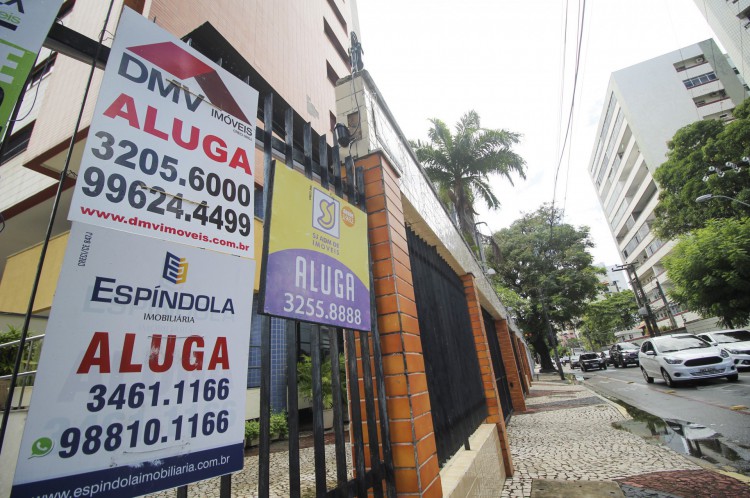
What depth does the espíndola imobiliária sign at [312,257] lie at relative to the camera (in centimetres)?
139

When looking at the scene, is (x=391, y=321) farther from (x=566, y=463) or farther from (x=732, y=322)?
(x=732, y=322)

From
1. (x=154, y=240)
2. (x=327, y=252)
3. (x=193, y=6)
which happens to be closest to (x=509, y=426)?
(x=327, y=252)

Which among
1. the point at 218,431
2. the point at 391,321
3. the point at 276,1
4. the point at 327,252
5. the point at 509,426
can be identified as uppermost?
the point at 276,1

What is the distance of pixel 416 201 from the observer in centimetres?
306

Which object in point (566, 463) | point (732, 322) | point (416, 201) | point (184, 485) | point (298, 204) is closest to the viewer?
point (184, 485)

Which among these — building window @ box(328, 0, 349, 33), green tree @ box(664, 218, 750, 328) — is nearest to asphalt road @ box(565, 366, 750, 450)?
green tree @ box(664, 218, 750, 328)

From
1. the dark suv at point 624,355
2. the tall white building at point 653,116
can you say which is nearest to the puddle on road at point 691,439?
the dark suv at point 624,355

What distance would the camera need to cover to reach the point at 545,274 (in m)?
27.3

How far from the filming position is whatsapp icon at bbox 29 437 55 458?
748 millimetres

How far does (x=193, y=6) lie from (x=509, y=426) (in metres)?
10.7

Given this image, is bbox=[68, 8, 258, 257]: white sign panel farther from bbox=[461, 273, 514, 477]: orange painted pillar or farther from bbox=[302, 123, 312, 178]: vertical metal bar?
bbox=[461, 273, 514, 477]: orange painted pillar

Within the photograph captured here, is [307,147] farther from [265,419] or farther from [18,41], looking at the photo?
[265,419]

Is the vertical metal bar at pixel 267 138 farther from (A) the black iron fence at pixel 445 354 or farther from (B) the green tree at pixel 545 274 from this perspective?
(B) the green tree at pixel 545 274

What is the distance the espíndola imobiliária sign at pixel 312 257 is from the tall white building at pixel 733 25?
3409 centimetres
